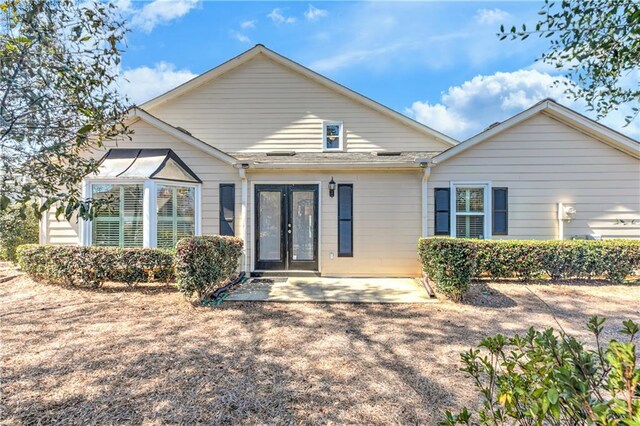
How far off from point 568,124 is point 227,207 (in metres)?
9.35

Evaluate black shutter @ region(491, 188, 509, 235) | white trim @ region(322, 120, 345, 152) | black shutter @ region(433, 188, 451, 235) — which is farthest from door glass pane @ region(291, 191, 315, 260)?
black shutter @ region(491, 188, 509, 235)

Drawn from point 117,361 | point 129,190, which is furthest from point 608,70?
point 129,190

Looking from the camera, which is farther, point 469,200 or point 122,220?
point 469,200

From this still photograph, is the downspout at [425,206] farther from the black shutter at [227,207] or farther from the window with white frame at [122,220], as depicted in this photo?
the window with white frame at [122,220]

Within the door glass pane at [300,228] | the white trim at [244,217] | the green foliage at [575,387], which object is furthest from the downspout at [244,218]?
the green foliage at [575,387]

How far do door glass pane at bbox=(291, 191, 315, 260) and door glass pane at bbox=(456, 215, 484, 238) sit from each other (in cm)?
397

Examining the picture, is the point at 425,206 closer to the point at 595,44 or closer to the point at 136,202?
→ the point at 595,44

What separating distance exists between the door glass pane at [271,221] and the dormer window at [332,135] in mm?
3099

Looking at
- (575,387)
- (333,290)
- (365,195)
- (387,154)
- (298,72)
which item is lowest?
(333,290)

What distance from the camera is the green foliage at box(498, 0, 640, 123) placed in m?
2.77

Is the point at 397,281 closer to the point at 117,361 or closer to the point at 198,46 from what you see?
the point at 117,361

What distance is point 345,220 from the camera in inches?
332

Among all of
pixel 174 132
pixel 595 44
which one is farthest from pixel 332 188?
pixel 595 44

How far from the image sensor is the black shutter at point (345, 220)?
841 cm
